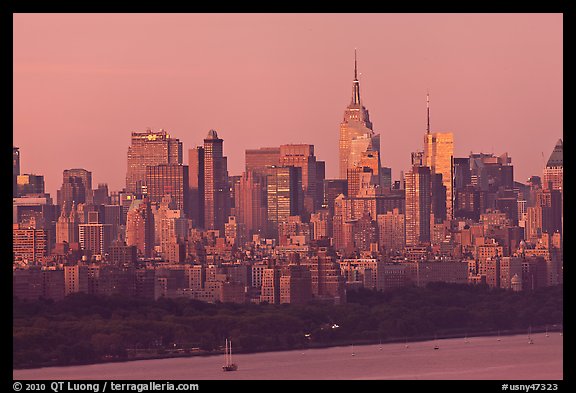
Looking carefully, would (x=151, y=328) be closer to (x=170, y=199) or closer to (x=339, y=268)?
(x=339, y=268)

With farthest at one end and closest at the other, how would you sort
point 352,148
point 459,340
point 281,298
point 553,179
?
point 352,148 → point 553,179 → point 281,298 → point 459,340

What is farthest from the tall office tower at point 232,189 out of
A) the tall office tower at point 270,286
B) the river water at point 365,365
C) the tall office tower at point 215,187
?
the river water at point 365,365

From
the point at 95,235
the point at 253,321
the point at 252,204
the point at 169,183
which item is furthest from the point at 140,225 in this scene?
the point at 253,321

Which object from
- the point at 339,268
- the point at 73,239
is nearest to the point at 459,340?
the point at 339,268

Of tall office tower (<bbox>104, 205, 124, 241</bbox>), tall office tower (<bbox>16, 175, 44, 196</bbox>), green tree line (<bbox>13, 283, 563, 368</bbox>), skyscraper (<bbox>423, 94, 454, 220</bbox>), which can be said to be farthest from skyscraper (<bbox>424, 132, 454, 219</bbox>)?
green tree line (<bbox>13, 283, 563, 368</bbox>)

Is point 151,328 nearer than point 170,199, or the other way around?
point 151,328
